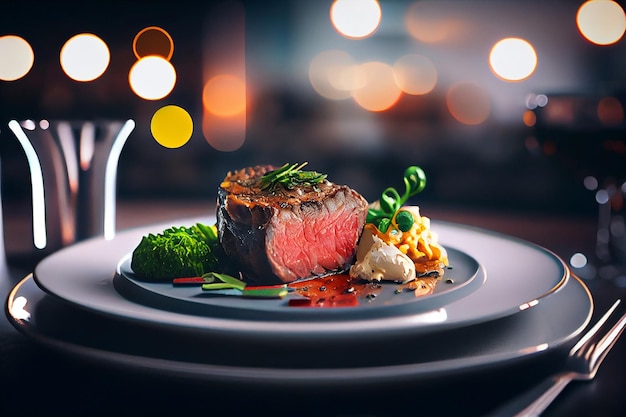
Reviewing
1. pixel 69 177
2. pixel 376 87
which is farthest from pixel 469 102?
pixel 69 177

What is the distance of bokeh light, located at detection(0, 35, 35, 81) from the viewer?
19.6 feet

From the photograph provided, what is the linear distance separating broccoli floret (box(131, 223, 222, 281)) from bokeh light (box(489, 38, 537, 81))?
5.12m

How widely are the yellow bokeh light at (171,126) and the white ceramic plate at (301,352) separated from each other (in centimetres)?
408

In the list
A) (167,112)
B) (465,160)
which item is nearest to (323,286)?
(465,160)

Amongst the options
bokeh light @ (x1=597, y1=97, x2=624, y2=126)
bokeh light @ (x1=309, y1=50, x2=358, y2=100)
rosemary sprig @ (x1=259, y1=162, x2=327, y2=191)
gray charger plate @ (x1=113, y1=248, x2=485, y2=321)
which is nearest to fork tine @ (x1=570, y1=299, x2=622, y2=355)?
gray charger plate @ (x1=113, y1=248, x2=485, y2=321)

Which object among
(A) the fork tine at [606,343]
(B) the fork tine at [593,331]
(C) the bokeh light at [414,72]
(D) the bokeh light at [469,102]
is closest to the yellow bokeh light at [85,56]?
(C) the bokeh light at [414,72]

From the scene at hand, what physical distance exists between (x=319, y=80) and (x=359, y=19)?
2.83 feet

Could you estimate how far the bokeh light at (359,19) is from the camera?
6.57 metres

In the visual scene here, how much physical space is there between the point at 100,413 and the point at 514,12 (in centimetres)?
633

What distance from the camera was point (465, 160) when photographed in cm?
511

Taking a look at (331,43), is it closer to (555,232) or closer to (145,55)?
(145,55)

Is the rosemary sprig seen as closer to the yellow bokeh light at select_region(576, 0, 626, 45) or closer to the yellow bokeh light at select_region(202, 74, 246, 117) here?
the yellow bokeh light at select_region(202, 74, 246, 117)

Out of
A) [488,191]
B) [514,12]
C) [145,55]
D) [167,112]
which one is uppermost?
[514,12]

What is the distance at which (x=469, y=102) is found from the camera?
666 centimetres
